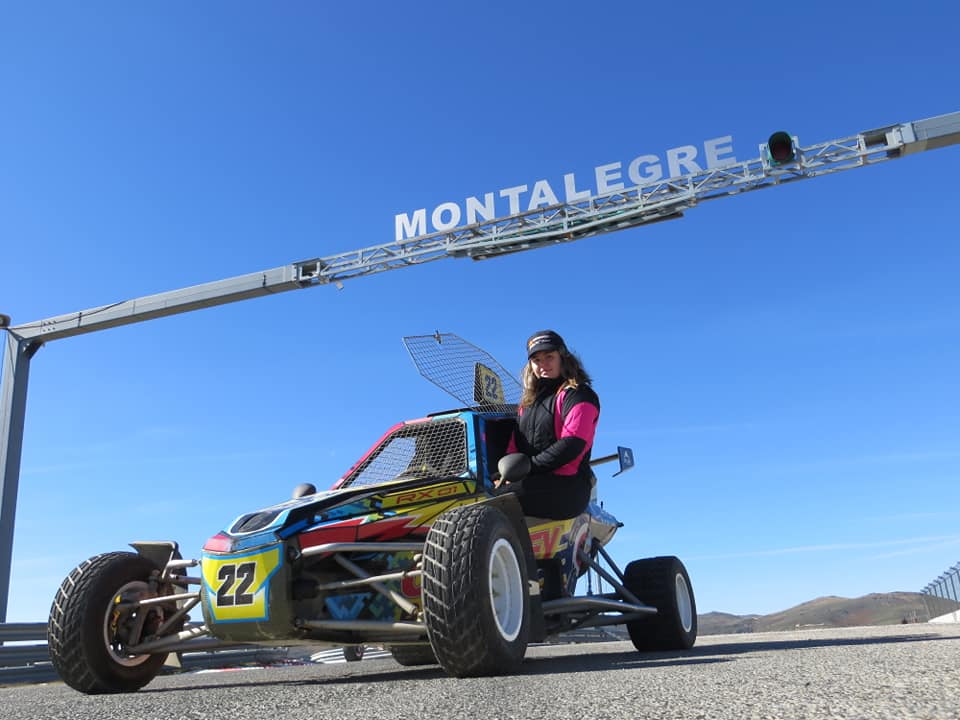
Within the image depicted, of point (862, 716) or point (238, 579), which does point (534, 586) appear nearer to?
point (238, 579)

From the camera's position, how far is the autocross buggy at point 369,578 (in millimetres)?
4188

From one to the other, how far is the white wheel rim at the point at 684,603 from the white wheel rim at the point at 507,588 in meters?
3.05

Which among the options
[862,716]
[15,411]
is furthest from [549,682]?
[15,411]

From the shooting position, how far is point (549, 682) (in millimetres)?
3795

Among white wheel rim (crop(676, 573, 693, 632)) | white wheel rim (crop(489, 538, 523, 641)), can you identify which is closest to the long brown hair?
white wheel rim (crop(489, 538, 523, 641))

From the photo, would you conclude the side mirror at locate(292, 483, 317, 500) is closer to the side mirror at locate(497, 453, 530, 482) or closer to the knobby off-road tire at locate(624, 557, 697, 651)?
the side mirror at locate(497, 453, 530, 482)

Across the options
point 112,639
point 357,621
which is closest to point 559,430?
point 357,621

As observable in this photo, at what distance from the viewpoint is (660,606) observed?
7.11m

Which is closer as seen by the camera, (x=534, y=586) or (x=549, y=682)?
(x=549, y=682)

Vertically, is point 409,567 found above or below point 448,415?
below

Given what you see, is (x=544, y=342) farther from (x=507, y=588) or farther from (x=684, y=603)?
(x=684, y=603)

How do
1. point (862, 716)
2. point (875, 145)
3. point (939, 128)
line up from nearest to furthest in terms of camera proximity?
point (862, 716), point (939, 128), point (875, 145)

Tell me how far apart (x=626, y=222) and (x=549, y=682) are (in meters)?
15.2

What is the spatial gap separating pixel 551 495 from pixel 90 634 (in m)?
2.94
